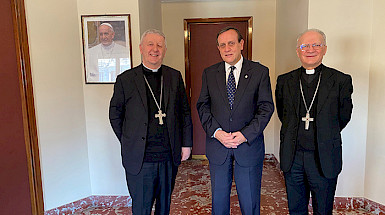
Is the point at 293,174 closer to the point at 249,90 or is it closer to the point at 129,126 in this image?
the point at 249,90

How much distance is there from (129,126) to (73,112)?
1161mm

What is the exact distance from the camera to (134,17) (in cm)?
276

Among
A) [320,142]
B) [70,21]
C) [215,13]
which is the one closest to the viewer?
[320,142]

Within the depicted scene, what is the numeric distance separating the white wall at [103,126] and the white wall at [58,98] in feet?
0.23

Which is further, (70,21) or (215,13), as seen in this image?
(215,13)

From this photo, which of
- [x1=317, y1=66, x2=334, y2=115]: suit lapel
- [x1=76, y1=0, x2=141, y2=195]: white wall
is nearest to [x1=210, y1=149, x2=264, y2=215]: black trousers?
[x1=317, y1=66, x2=334, y2=115]: suit lapel

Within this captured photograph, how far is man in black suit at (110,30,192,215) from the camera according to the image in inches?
75.5

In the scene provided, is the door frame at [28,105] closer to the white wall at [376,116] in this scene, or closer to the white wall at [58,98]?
the white wall at [58,98]

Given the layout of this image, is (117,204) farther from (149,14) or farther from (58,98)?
(149,14)

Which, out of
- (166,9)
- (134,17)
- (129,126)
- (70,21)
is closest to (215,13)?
(166,9)

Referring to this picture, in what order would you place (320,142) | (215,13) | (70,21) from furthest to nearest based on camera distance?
(215,13), (70,21), (320,142)

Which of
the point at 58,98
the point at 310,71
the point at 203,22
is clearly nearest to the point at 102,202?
the point at 58,98

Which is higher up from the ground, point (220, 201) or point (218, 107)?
point (218, 107)

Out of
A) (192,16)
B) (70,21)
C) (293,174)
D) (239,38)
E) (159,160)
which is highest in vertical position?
(192,16)
